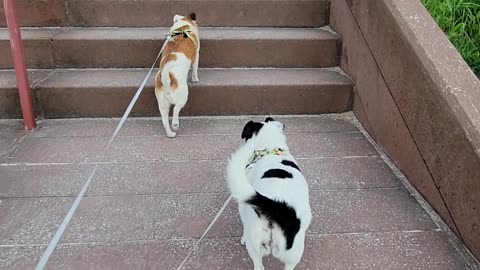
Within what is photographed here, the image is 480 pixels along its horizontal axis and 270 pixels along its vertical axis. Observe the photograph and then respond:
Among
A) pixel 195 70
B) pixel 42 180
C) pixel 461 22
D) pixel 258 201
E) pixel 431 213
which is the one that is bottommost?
pixel 431 213

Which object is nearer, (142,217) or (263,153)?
(263,153)

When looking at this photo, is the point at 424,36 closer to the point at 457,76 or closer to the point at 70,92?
the point at 457,76

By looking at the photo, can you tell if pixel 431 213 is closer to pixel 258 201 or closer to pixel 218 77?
pixel 258 201

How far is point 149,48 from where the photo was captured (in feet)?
14.1

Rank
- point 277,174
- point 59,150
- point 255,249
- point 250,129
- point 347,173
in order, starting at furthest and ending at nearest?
point 59,150 < point 347,173 < point 250,129 < point 277,174 < point 255,249

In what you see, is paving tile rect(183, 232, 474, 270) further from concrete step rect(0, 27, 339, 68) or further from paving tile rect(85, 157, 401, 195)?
concrete step rect(0, 27, 339, 68)

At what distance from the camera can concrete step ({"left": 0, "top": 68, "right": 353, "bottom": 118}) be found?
388 centimetres

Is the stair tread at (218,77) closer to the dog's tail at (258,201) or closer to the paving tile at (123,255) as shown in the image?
the paving tile at (123,255)

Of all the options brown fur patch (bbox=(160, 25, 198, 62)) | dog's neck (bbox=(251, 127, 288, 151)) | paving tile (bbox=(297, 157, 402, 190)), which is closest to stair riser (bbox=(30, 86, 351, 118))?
brown fur patch (bbox=(160, 25, 198, 62))

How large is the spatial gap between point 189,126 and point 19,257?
1935 millimetres

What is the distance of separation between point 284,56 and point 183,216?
240 centimetres

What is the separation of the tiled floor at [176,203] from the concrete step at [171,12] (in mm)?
1412

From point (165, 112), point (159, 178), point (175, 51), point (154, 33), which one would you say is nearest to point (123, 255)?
point (159, 178)

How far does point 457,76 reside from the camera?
2568mm
